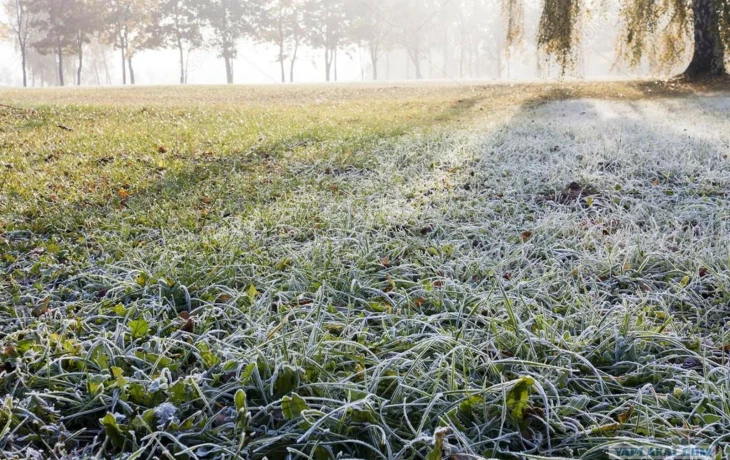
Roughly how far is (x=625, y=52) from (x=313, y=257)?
12.5m

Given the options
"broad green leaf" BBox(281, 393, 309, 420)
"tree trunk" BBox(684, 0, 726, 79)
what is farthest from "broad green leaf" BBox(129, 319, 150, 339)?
"tree trunk" BBox(684, 0, 726, 79)

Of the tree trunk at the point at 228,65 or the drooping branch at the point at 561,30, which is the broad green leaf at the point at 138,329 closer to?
the drooping branch at the point at 561,30

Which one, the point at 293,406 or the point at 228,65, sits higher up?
→ the point at 228,65

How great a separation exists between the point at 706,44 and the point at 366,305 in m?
14.2

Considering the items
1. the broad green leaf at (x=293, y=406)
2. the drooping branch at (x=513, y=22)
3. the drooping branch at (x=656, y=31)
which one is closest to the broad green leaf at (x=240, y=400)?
the broad green leaf at (x=293, y=406)

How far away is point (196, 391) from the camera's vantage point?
5.62ft

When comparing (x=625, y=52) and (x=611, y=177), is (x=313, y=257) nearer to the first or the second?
(x=611, y=177)

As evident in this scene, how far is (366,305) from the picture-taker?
7.81ft

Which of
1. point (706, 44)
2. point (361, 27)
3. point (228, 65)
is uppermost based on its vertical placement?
point (361, 27)

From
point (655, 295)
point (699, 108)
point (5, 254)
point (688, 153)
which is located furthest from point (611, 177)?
point (699, 108)

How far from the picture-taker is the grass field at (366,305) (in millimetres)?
1552

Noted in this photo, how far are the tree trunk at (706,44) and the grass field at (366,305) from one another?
30.5 feet

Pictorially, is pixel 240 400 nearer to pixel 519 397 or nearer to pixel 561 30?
pixel 519 397

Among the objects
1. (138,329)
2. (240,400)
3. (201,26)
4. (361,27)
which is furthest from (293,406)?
(361,27)
